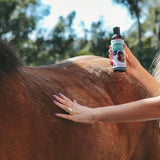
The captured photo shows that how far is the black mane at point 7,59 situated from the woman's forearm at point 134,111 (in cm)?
77

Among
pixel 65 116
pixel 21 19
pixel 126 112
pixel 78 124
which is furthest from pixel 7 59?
pixel 21 19

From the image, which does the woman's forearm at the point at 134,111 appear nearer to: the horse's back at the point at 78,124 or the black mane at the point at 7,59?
the horse's back at the point at 78,124

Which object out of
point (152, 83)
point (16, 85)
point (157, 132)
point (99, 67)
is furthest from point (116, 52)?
point (157, 132)

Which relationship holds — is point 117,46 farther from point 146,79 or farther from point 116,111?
point 146,79

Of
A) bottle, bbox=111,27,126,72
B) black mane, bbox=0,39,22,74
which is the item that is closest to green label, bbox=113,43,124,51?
bottle, bbox=111,27,126,72

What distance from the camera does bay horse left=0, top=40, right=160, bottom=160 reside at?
1.87 metres

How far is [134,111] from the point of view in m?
1.72

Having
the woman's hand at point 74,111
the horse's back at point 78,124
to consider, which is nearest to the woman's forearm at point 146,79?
the horse's back at point 78,124

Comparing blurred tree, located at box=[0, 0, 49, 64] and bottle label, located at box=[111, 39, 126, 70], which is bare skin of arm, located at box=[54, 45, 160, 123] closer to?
bottle label, located at box=[111, 39, 126, 70]

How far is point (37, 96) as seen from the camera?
84.5 inches

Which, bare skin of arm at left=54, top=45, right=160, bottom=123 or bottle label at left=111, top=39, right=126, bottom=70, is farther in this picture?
bottle label at left=111, top=39, right=126, bottom=70

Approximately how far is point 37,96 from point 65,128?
353 millimetres

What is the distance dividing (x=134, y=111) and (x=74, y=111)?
0.51 metres

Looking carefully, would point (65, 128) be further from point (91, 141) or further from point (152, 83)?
point (152, 83)
